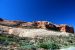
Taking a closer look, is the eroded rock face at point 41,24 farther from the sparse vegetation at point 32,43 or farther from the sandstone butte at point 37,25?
the sparse vegetation at point 32,43

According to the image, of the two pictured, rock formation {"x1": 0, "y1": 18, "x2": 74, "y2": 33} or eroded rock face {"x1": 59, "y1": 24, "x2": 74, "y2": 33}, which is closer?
rock formation {"x1": 0, "y1": 18, "x2": 74, "y2": 33}

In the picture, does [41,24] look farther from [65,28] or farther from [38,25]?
[65,28]

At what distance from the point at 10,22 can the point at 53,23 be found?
12.7m

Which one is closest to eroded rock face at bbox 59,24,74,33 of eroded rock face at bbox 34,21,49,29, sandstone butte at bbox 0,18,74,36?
sandstone butte at bbox 0,18,74,36

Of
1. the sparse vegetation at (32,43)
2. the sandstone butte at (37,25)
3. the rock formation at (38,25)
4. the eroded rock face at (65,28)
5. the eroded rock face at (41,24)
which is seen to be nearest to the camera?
the sparse vegetation at (32,43)

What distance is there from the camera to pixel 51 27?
56.9 m

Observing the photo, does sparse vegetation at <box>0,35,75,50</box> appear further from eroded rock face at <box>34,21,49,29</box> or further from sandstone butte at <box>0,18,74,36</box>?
eroded rock face at <box>34,21,49,29</box>

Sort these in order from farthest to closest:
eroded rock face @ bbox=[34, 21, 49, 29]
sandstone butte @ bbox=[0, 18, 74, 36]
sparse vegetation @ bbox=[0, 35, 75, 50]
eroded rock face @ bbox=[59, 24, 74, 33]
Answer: eroded rock face @ bbox=[59, 24, 74, 33]
eroded rock face @ bbox=[34, 21, 49, 29]
sandstone butte @ bbox=[0, 18, 74, 36]
sparse vegetation @ bbox=[0, 35, 75, 50]

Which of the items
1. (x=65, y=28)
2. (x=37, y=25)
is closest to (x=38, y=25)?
(x=37, y=25)

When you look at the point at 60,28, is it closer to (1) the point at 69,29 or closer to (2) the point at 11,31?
(1) the point at 69,29

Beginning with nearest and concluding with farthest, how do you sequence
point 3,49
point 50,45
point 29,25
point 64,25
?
point 3,49, point 50,45, point 29,25, point 64,25

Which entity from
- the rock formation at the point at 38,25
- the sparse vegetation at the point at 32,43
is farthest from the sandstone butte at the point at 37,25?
the sparse vegetation at the point at 32,43

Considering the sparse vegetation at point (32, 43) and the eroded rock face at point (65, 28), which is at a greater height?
the eroded rock face at point (65, 28)

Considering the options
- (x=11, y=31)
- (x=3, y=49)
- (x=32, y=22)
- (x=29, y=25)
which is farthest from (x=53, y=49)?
(x=32, y=22)
